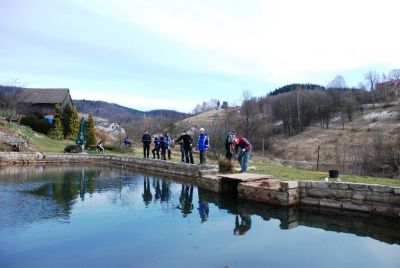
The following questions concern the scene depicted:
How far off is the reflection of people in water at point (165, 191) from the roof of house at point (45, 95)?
3570cm

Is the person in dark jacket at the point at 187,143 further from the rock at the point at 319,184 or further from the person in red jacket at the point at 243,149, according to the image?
the rock at the point at 319,184

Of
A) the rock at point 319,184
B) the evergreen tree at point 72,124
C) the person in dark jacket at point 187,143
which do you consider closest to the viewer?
the rock at point 319,184

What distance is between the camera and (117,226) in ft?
25.5

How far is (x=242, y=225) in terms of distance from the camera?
26.5 ft

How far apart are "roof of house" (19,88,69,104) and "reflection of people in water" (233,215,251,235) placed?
1657 inches

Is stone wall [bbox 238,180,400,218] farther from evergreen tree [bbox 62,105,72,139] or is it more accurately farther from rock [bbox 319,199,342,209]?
evergreen tree [bbox 62,105,72,139]

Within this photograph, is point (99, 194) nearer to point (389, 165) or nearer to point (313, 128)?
point (389, 165)

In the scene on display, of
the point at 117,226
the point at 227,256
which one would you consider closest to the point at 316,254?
the point at 227,256

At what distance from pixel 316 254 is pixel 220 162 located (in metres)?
6.93

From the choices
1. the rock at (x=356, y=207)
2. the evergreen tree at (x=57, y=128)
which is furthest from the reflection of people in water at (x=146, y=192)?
the evergreen tree at (x=57, y=128)

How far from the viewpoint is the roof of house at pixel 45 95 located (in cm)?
4594

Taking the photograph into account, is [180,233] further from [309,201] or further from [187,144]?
[187,144]

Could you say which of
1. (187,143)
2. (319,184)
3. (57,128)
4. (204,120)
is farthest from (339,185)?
(204,120)

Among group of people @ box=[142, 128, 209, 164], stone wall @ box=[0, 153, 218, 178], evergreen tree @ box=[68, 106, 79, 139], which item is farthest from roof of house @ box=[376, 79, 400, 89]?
group of people @ box=[142, 128, 209, 164]
